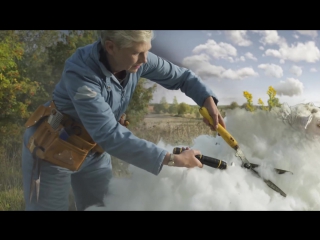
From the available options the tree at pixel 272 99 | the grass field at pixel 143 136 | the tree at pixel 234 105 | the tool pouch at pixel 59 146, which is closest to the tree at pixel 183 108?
the grass field at pixel 143 136

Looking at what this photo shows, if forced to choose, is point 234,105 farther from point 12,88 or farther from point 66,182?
point 12,88

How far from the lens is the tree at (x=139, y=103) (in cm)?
119

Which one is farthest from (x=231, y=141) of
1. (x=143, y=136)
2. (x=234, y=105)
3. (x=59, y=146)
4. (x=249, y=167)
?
(x=59, y=146)

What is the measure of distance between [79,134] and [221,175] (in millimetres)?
388

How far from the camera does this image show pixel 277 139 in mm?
1039

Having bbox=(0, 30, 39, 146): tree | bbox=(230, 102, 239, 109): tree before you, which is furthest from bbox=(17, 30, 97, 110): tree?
bbox=(230, 102, 239, 109): tree

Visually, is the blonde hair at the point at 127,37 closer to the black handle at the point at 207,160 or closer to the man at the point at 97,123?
the man at the point at 97,123

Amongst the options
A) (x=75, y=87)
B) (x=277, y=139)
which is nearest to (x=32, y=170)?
(x=75, y=87)

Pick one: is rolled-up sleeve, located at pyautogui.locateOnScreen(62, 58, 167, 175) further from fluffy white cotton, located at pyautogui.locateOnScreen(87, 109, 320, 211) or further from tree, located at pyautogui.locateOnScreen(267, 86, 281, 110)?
tree, located at pyautogui.locateOnScreen(267, 86, 281, 110)

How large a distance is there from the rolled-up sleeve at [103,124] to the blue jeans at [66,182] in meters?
0.19

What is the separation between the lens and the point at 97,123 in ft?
2.52

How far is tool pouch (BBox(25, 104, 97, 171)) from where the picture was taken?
2.83ft

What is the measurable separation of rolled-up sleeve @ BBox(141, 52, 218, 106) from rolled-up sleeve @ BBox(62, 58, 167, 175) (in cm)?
23
